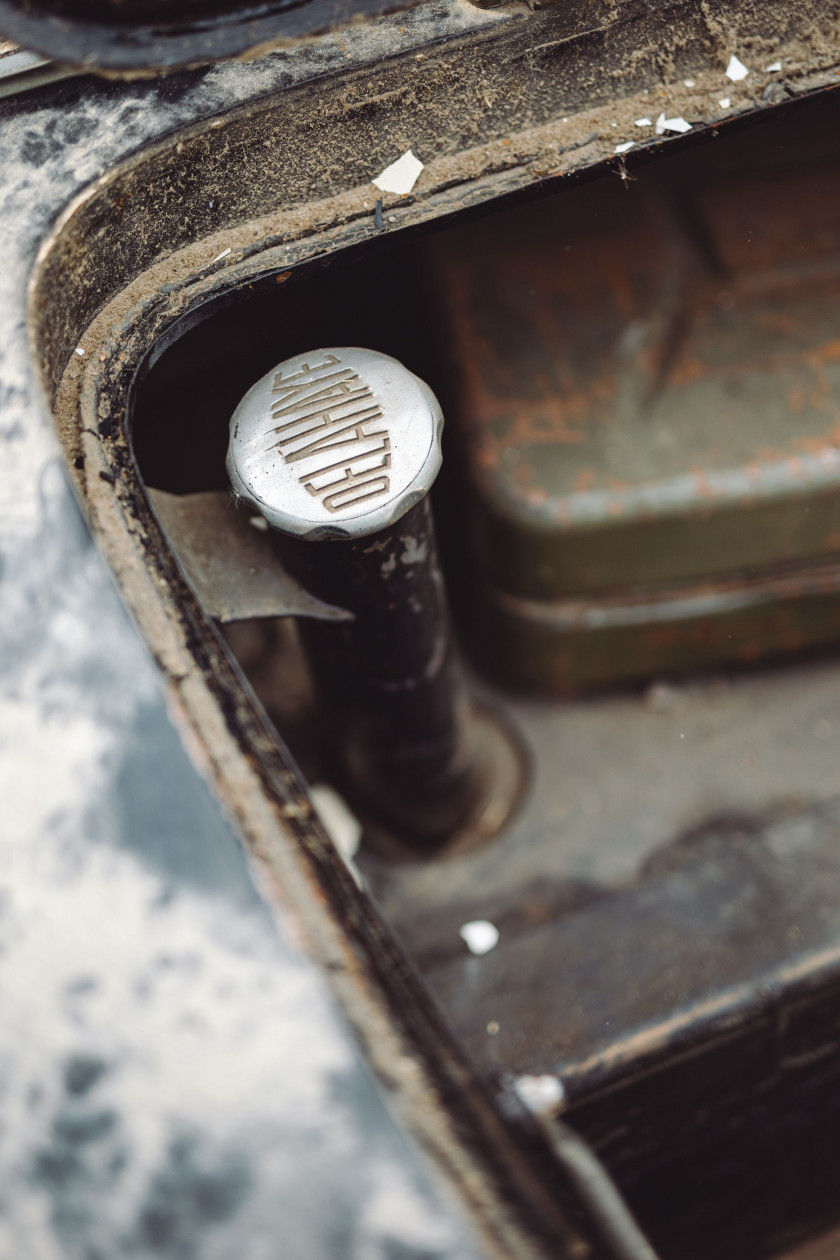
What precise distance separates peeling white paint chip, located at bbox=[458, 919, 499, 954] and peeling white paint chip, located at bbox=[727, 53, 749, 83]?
99cm

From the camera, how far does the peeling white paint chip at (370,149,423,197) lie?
67 centimetres

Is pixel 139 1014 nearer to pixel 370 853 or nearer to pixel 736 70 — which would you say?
pixel 736 70

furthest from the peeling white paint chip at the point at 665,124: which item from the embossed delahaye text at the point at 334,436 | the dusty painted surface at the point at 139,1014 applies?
the dusty painted surface at the point at 139,1014

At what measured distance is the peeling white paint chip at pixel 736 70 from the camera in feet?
2.29

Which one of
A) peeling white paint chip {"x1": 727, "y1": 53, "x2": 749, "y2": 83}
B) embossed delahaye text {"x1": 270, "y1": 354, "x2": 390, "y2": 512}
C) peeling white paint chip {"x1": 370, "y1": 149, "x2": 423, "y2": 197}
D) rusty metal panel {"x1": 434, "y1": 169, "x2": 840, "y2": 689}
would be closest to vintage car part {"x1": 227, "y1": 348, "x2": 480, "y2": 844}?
embossed delahaye text {"x1": 270, "y1": 354, "x2": 390, "y2": 512}

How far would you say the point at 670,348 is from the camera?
1077 mm

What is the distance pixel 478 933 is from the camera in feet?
3.92

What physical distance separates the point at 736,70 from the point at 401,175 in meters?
0.29

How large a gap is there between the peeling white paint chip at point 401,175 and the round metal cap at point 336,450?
0.47 feet

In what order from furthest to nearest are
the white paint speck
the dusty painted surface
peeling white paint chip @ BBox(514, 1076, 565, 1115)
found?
the white paint speck, peeling white paint chip @ BBox(514, 1076, 565, 1115), the dusty painted surface

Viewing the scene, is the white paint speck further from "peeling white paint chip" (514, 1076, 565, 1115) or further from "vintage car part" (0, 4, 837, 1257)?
"peeling white paint chip" (514, 1076, 565, 1115)

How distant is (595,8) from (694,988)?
0.84 metres

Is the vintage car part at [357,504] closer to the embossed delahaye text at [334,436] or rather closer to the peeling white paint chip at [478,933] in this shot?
the embossed delahaye text at [334,436]

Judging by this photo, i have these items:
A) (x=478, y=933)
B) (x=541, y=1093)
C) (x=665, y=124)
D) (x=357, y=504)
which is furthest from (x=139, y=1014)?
(x=478, y=933)
